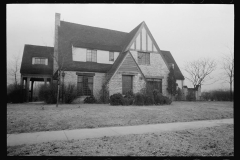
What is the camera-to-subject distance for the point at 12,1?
238cm

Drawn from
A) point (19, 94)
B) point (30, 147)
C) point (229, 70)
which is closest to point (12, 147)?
point (30, 147)

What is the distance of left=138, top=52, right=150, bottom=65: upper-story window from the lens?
2289 centimetres

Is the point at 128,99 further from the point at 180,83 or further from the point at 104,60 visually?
the point at 180,83

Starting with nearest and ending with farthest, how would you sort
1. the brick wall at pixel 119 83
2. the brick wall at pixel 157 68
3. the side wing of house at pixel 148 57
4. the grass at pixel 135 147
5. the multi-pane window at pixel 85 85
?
the grass at pixel 135 147 → the brick wall at pixel 119 83 → the multi-pane window at pixel 85 85 → the side wing of house at pixel 148 57 → the brick wall at pixel 157 68

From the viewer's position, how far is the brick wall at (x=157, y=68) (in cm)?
2326

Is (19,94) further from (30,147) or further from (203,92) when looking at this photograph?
(203,92)

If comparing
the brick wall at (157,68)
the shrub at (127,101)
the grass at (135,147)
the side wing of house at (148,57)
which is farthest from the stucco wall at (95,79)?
the grass at (135,147)

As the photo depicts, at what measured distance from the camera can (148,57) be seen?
23.4 m

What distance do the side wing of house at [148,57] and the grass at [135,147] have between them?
1788cm

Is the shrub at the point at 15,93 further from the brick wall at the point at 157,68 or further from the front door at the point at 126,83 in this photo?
the brick wall at the point at 157,68

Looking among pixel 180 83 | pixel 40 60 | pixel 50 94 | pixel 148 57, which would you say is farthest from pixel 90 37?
pixel 180 83

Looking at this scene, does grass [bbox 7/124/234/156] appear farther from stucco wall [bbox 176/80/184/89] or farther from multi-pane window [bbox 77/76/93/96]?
stucco wall [bbox 176/80/184/89]

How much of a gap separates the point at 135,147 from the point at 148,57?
2003 cm

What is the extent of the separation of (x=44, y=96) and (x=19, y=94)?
4.45m
